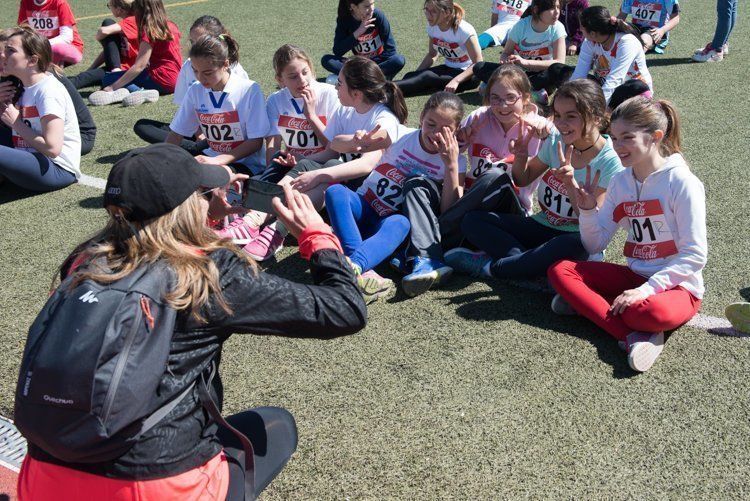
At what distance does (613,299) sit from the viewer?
4.23 m

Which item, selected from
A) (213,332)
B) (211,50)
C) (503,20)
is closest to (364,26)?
(503,20)

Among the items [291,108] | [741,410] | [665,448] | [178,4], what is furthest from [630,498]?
[178,4]

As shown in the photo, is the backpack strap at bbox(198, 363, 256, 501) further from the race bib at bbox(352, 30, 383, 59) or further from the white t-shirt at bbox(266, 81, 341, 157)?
the race bib at bbox(352, 30, 383, 59)

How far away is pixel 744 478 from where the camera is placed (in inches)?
123

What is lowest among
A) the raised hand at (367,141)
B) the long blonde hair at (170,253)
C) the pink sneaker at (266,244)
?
the pink sneaker at (266,244)

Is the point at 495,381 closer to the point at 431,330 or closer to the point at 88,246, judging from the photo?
the point at 431,330

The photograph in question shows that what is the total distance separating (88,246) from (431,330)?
2278mm

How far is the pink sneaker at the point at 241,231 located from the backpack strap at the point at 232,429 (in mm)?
2681

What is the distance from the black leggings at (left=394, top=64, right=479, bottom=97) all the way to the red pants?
4720mm

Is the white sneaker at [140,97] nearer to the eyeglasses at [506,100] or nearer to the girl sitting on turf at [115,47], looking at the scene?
the girl sitting on turf at [115,47]

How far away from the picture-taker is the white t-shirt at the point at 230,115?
5.90 meters

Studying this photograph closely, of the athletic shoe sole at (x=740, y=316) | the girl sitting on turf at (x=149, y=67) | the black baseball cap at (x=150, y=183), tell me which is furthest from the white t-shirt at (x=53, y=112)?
the athletic shoe sole at (x=740, y=316)

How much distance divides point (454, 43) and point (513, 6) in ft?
5.29

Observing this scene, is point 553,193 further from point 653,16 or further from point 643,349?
point 653,16
